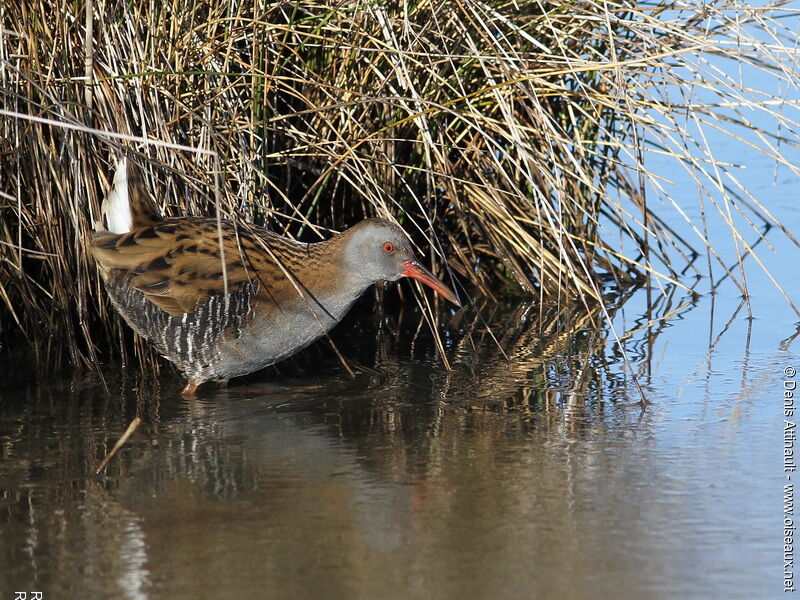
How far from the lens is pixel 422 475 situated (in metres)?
3.61

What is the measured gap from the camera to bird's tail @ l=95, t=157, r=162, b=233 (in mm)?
4359

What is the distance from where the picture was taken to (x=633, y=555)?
2.99 m

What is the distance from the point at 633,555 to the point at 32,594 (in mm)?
1569

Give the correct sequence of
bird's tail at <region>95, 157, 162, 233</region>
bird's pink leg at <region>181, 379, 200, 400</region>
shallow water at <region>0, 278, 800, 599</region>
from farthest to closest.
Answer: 1. bird's pink leg at <region>181, 379, 200, 400</region>
2. bird's tail at <region>95, 157, 162, 233</region>
3. shallow water at <region>0, 278, 800, 599</region>

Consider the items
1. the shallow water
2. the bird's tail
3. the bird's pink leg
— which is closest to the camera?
the shallow water

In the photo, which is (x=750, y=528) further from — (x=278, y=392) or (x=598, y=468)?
(x=278, y=392)

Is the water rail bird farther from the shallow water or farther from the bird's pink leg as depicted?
the shallow water

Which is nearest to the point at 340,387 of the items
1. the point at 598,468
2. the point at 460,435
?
the point at 460,435

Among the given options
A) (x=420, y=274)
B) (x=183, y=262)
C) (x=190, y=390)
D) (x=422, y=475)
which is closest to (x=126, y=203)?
(x=183, y=262)

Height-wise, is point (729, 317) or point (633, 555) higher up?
point (729, 317)

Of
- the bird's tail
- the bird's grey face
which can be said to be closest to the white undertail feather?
the bird's tail

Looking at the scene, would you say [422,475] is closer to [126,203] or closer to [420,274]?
[420,274]

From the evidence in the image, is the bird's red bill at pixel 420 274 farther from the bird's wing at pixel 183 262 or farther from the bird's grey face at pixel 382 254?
the bird's wing at pixel 183 262

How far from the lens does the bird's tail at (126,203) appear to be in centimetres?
436
